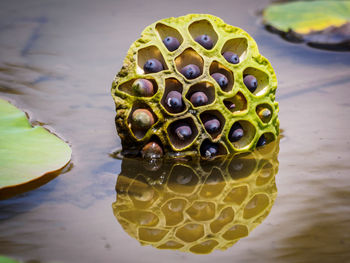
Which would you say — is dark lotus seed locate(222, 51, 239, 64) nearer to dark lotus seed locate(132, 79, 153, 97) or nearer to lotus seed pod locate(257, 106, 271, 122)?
lotus seed pod locate(257, 106, 271, 122)

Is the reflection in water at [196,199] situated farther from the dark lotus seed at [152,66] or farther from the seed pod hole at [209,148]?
the dark lotus seed at [152,66]

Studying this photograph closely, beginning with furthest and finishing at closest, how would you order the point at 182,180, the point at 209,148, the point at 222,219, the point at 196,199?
1. the point at 209,148
2. the point at 182,180
3. the point at 196,199
4. the point at 222,219

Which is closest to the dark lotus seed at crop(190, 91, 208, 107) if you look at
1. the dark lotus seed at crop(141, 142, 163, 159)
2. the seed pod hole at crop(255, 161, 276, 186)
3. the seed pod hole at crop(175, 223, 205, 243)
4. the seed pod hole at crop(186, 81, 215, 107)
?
the seed pod hole at crop(186, 81, 215, 107)

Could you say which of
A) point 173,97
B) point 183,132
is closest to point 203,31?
point 173,97

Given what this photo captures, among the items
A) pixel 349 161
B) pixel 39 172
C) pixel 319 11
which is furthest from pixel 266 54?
pixel 39 172

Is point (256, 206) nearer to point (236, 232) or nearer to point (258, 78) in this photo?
point (236, 232)

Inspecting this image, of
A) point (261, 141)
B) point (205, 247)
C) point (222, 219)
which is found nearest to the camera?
point (205, 247)

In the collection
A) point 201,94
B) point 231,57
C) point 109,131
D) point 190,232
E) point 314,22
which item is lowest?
point 109,131
